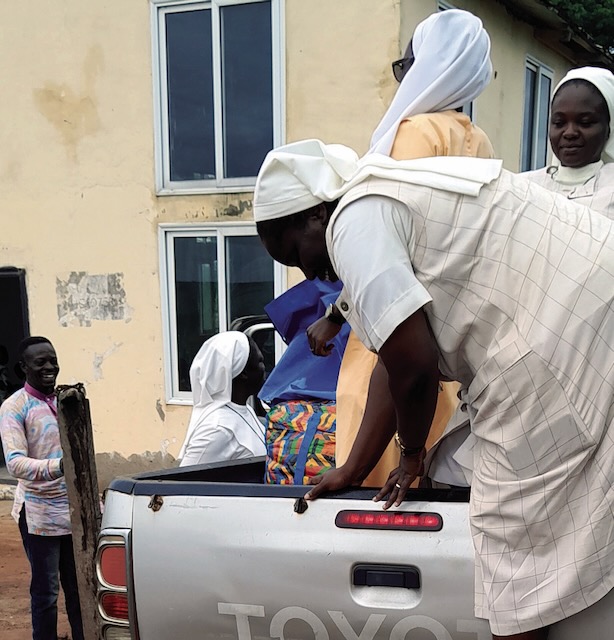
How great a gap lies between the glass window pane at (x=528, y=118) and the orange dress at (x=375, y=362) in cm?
627

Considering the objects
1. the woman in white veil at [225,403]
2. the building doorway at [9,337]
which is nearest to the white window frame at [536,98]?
the woman in white veil at [225,403]

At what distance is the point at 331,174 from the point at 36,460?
7.80 ft

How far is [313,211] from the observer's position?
1.78m

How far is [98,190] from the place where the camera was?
20.9 feet

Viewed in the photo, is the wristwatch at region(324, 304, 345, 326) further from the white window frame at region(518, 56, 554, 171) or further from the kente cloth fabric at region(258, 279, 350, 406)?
the white window frame at region(518, 56, 554, 171)

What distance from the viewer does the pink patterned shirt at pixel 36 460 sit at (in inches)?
134

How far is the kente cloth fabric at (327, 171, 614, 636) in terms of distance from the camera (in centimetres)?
144

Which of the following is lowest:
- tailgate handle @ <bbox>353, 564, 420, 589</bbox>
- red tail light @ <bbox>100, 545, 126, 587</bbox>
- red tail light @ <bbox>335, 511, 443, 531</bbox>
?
red tail light @ <bbox>100, 545, 126, 587</bbox>

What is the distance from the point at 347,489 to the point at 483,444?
397mm

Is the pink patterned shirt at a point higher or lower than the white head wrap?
lower

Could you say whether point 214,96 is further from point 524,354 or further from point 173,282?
point 524,354

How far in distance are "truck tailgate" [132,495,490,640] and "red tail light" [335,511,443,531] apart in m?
0.01

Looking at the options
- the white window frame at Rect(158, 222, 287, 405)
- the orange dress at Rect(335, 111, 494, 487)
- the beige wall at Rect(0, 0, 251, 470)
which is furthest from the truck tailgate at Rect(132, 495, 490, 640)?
the beige wall at Rect(0, 0, 251, 470)

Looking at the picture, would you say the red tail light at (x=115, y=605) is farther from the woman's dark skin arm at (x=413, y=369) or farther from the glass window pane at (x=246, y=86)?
the glass window pane at (x=246, y=86)
